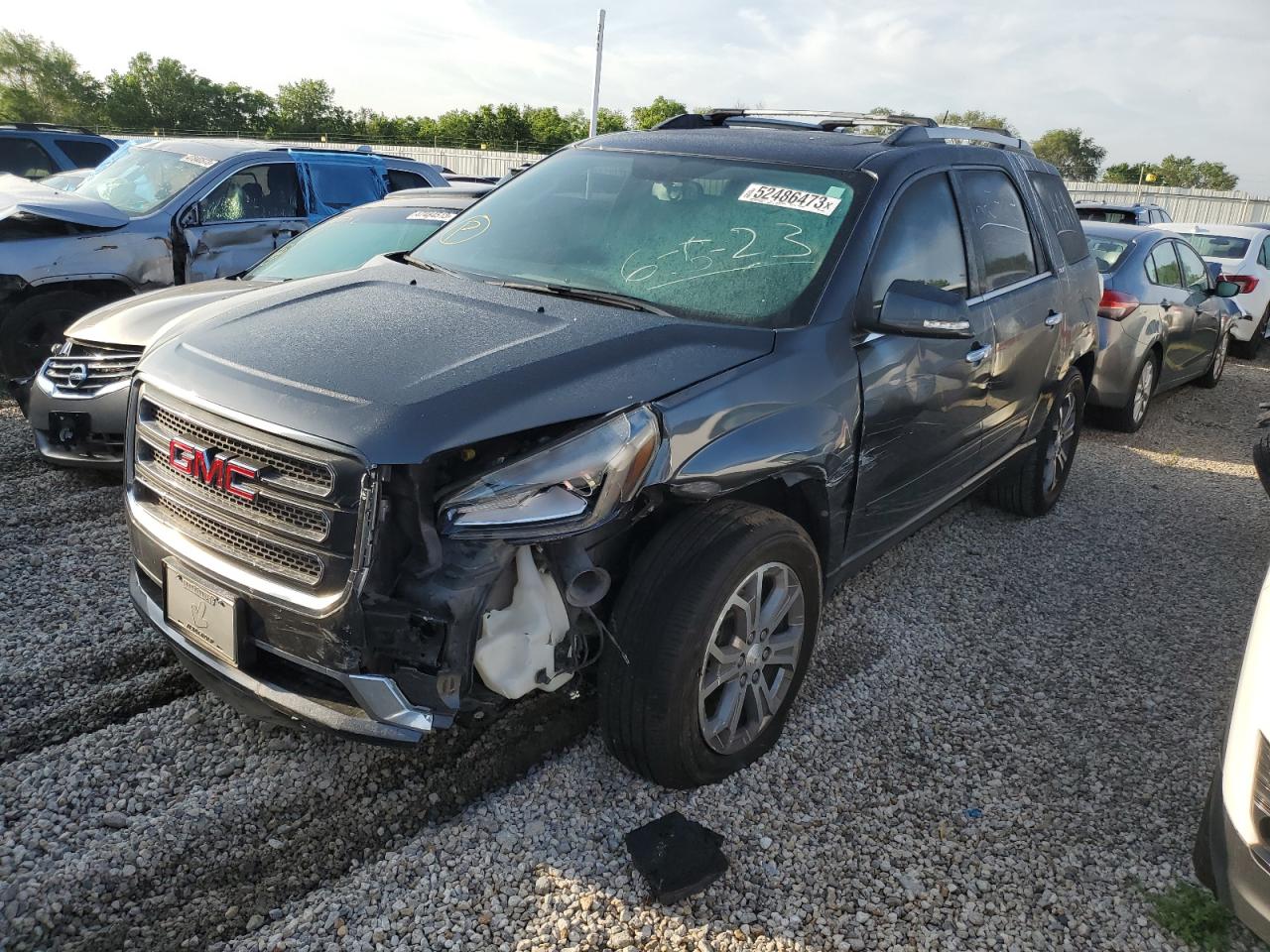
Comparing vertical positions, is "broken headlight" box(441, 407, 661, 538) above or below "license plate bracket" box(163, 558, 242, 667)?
above

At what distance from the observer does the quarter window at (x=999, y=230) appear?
388cm

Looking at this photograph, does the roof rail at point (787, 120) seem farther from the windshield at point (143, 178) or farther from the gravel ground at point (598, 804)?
the windshield at point (143, 178)

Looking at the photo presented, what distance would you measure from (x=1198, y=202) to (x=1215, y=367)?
80.7 ft

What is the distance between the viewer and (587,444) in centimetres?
224

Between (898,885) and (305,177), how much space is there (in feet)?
23.7

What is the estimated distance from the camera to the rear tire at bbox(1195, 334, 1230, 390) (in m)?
9.45

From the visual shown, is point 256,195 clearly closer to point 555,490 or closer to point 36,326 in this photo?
point 36,326

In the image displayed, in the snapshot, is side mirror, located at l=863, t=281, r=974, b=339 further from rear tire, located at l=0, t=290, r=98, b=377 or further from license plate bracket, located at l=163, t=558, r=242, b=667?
rear tire, located at l=0, t=290, r=98, b=377

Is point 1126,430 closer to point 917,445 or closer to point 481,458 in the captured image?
point 917,445

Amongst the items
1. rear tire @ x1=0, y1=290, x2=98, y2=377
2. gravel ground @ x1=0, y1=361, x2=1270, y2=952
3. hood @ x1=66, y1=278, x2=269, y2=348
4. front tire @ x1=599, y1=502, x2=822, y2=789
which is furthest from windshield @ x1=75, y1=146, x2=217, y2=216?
front tire @ x1=599, y1=502, x2=822, y2=789

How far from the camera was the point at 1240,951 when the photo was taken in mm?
2377

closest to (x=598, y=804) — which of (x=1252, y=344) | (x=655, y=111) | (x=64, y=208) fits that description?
(x=64, y=208)

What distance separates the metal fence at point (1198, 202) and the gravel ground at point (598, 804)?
1169 inches

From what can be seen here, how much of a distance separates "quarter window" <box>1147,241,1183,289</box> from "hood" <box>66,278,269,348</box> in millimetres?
6857
